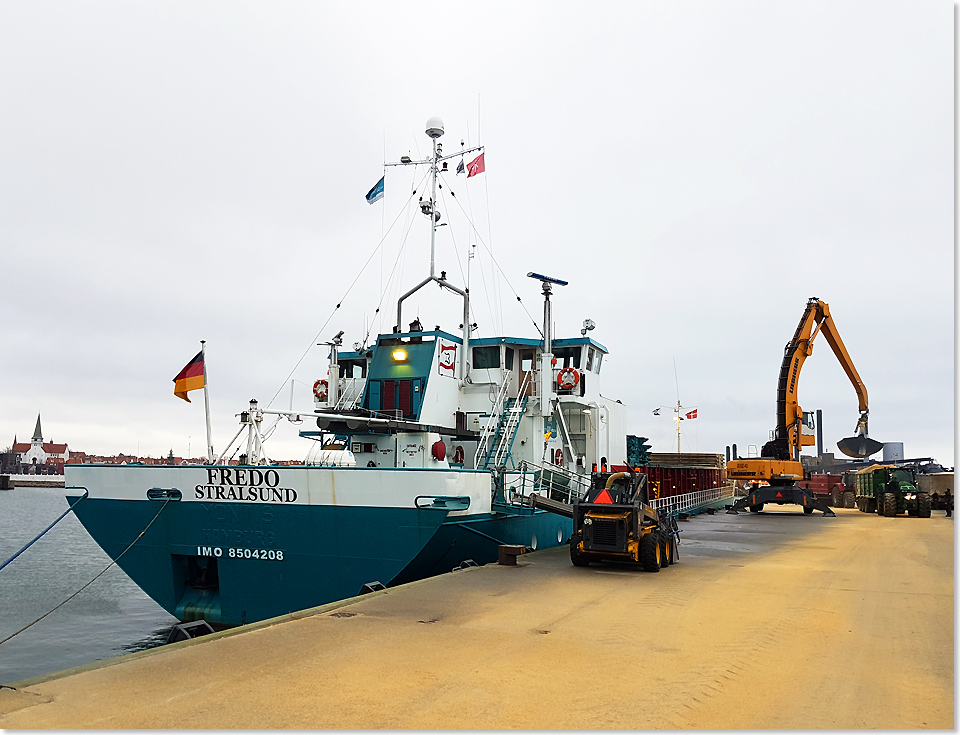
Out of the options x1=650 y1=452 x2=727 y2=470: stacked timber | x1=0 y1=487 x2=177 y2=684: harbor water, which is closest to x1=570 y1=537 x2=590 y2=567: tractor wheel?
x1=0 y1=487 x2=177 y2=684: harbor water

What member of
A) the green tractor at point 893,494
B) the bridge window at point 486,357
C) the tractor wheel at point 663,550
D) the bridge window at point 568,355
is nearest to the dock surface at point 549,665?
the tractor wheel at point 663,550

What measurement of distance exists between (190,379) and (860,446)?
35654mm

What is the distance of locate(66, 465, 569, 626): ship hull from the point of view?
1195 cm

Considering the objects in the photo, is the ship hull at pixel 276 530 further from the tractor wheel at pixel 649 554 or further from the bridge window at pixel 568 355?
the bridge window at pixel 568 355

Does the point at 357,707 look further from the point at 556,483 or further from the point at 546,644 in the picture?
the point at 556,483

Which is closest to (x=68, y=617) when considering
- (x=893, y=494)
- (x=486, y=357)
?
(x=486, y=357)

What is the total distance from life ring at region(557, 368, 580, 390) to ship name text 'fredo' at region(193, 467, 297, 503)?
821 cm

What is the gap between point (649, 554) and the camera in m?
12.6

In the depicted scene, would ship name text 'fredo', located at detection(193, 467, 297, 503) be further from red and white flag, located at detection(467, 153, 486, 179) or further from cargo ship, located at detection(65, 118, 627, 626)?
red and white flag, located at detection(467, 153, 486, 179)

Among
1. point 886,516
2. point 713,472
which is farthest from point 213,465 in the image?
point 713,472

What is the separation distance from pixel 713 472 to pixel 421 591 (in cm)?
4116

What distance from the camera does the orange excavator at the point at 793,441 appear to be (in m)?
33.2

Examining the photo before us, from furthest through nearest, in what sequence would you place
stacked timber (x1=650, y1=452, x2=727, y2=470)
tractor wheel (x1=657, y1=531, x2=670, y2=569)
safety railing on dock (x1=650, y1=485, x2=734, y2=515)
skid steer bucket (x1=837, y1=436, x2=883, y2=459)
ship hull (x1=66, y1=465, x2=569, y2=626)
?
stacked timber (x1=650, y1=452, x2=727, y2=470) → skid steer bucket (x1=837, y1=436, x2=883, y2=459) → safety railing on dock (x1=650, y1=485, x2=734, y2=515) → tractor wheel (x1=657, y1=531, x2=670, y2=569) → ship hull (x1=66, y1=465, x2=569, y2=626)

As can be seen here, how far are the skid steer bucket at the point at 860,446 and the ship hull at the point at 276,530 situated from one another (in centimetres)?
3067
